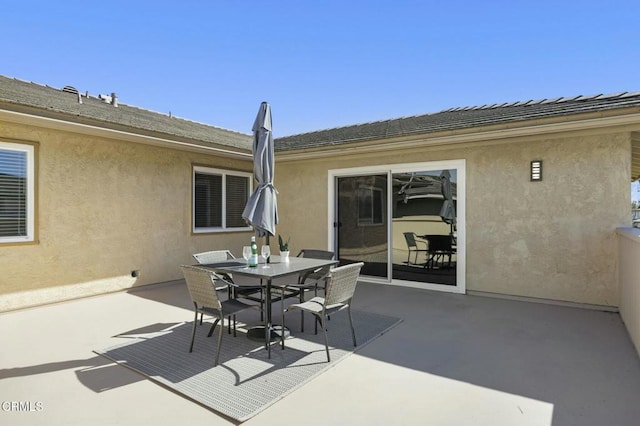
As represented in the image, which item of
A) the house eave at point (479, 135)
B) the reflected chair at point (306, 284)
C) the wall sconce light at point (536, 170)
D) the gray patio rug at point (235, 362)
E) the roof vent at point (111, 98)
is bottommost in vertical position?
the gray patio rug at point (235, 362)

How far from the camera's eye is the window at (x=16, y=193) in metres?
5.63

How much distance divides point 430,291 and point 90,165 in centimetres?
744

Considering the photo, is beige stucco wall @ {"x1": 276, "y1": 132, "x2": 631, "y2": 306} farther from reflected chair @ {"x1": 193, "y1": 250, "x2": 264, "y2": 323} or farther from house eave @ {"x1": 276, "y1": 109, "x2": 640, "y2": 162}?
reflected chair @ {"x1": 193, "y1": 250, "x2": 264, "y2": 323}

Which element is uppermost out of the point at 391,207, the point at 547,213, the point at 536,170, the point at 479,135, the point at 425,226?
the point at 479,135

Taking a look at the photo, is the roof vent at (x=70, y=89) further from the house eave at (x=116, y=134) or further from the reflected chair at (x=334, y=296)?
the reflected chair at (x=334, y=296)

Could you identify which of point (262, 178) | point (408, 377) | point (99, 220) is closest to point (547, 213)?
point (408, 377)

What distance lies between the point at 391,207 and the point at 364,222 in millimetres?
879

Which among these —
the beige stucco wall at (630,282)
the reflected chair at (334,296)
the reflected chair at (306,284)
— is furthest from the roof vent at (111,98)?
the beige stucco wall at (630,282)

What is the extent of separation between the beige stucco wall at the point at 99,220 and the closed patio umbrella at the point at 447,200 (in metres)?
5.91

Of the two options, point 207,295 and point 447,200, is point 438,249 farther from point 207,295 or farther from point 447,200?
point 207,295

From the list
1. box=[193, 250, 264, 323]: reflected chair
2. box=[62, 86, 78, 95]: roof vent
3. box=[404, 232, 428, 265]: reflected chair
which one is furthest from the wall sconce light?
box=[62, 86, 78, 95]: roof vent

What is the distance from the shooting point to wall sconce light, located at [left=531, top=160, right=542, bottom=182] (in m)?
6.20

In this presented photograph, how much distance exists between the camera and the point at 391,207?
7.87 meters

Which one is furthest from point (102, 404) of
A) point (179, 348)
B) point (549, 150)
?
point (549, 150)
